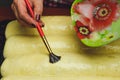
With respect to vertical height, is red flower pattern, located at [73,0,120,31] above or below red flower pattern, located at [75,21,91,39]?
above

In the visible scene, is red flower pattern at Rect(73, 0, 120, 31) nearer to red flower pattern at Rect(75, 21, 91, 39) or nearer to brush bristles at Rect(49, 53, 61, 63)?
red flower pattern at Rect(75, 21, 91, 39)

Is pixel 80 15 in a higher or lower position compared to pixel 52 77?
higher

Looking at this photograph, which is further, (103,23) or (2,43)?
(2,43)

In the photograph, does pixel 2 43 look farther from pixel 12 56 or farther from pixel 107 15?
pixel 107 15

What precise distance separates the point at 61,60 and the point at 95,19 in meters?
0.14

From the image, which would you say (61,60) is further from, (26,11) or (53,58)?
(26,11)

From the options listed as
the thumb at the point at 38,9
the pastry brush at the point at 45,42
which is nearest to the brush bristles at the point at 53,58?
the pastry brush at the point at 45,42

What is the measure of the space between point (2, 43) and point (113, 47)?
34 centimetres

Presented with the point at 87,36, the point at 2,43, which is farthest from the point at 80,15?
the point at 2,43

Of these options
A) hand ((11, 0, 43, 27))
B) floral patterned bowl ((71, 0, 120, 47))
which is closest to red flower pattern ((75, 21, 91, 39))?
floral patterned bowl ((71, 0, 120, 47))

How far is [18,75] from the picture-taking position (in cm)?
77

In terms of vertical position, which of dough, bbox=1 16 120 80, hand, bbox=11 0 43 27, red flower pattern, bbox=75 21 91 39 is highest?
hand, bbox=11 0 43 27

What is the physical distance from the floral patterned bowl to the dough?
0.06 meters

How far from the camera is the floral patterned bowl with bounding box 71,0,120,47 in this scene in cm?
75
